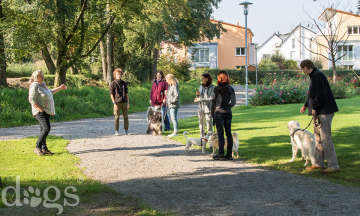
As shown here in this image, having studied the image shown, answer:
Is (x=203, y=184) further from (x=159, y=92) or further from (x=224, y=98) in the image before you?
(x=159, y=92)

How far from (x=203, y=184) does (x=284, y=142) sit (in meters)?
4.04

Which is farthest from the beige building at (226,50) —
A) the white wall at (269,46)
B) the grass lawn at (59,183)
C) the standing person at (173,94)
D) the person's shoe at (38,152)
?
the grass lawn at (59,183)

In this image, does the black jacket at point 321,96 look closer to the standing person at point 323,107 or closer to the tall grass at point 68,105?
the standing person at point 323,107

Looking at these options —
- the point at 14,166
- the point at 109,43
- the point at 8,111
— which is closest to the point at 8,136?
the point at 8,111

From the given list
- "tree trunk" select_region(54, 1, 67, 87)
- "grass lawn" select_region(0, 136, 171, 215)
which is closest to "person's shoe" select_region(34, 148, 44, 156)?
"grass lawn" select_region(0, 136, 171, 215)

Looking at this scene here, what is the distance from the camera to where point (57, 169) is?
6.34 meters

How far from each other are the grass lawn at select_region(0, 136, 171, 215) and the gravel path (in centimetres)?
27

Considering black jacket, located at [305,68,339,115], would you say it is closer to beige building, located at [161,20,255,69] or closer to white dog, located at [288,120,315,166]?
white dog, located at [288,120,315,166]

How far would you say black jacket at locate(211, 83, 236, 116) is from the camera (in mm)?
6863

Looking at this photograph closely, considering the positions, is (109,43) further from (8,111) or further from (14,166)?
(14,166)

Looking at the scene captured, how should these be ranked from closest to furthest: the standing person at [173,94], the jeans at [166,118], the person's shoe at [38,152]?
1. the person's shoe at [38,152]
2. the standing person at [173,94]
3. the jeans at [166,118]

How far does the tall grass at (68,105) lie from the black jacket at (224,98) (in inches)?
369

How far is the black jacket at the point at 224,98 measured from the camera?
686cm

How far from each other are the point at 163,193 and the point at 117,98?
5764 millimetres
